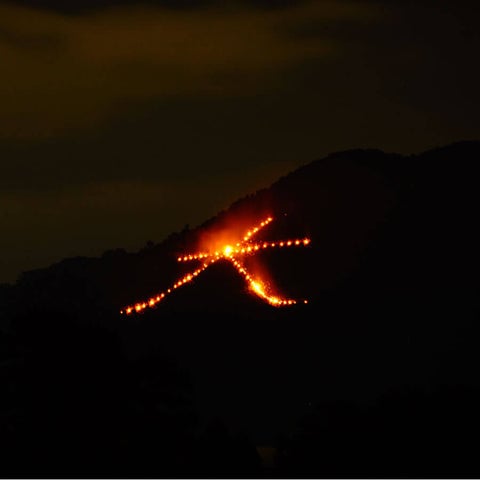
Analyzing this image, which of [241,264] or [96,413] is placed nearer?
[96,413]

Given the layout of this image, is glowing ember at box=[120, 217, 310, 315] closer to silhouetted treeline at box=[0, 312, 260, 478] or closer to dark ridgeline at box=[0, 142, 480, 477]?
dark ridgeline at box=[0, 142, 480, 477]

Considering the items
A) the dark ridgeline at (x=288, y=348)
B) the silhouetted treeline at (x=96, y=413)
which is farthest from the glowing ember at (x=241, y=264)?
the silhouetted treeline at (x=96, y=413)

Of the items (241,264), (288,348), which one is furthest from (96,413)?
(241,264)

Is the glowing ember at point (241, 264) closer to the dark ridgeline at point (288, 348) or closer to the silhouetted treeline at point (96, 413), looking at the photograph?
the dark ridgeline at point (288, 348)

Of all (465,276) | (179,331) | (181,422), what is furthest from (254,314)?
(181,422)

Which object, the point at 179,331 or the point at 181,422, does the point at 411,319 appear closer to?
the point at 179,331

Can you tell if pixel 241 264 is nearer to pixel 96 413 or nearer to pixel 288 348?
pixel 288 348
